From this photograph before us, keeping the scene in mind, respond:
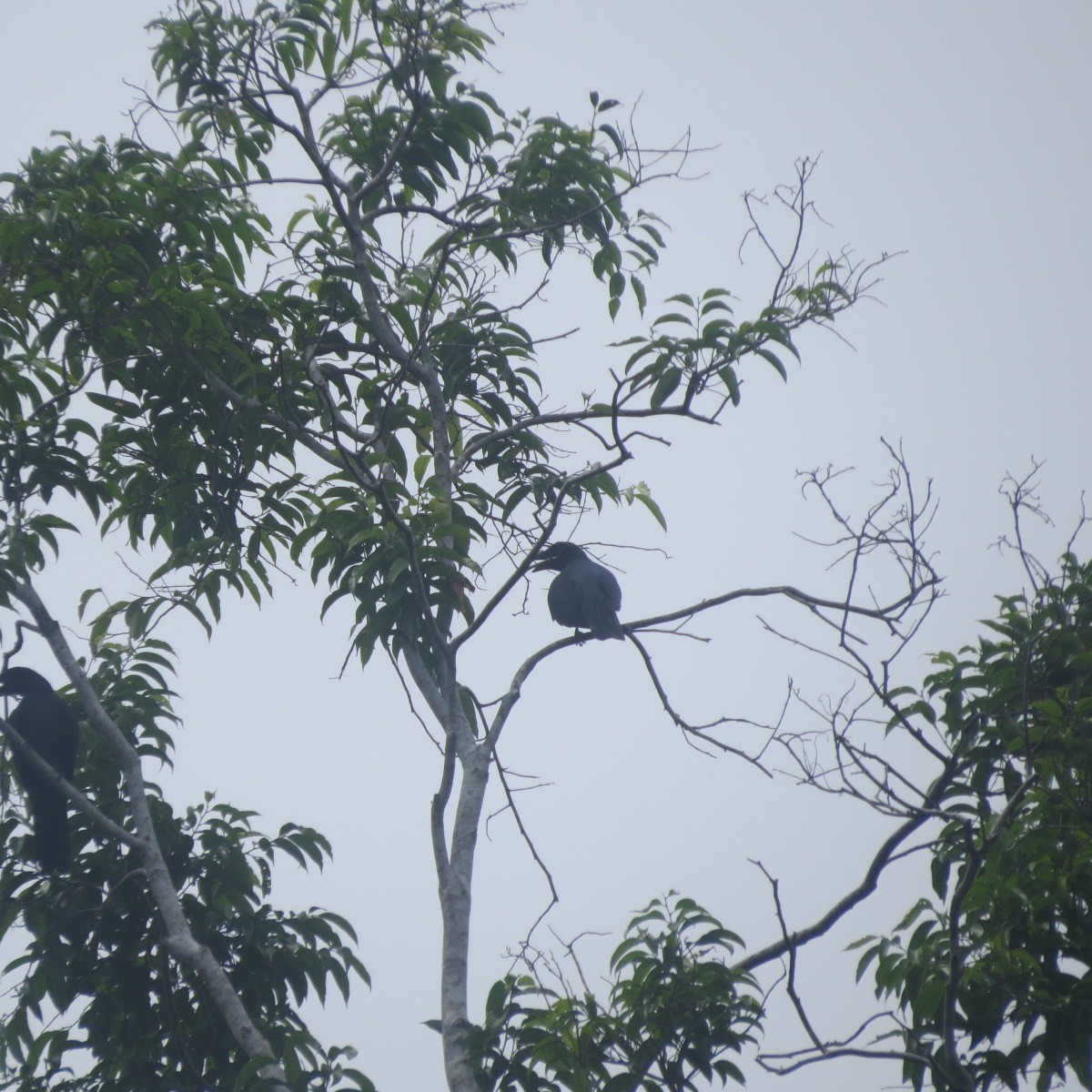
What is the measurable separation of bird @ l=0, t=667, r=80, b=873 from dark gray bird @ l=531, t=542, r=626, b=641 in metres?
2.48

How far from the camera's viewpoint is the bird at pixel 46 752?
3.86 m

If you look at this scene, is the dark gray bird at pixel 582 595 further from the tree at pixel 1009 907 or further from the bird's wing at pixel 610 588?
the tree at pixel 1009 907

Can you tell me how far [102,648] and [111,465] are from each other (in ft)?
2.36

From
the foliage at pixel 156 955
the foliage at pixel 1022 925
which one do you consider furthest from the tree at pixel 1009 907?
the foliage at pixel 156 955

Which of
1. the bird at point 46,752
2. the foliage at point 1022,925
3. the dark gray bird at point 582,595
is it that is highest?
the dark gray bird at point 582,595

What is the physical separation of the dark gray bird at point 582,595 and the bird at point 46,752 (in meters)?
2.48

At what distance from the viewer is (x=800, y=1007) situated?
91.9 inches

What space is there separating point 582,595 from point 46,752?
9.13ft

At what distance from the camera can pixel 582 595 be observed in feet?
19.5

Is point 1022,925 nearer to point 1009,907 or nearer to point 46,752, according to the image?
point 1009,907

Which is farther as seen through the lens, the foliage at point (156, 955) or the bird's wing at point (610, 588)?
the bird's wing at point (610, 588)

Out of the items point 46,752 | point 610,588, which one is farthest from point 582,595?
point 46,752

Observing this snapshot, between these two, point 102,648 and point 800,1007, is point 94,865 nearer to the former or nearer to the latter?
point 102,648

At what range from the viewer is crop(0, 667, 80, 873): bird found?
3.86 metres
